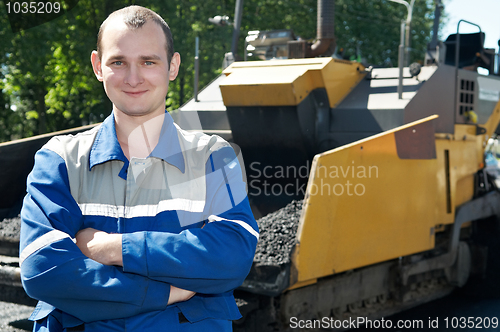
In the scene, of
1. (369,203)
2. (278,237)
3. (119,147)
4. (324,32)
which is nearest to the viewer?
(119,147)

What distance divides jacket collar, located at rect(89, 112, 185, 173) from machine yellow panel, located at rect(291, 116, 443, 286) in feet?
6.48

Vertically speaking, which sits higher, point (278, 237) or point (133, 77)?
point (133, 77)

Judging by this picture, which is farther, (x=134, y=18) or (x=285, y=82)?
(x=285, y=82)

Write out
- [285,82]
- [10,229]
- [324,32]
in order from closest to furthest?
[10,229] < [285,82] < [324,32]

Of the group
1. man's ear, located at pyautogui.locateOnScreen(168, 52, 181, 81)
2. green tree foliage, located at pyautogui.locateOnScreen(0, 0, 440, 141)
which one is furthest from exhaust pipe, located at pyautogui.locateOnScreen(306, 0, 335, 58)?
green tree foliage, located at pyautogui.locateOnScreen(0, 0, 440, 141)

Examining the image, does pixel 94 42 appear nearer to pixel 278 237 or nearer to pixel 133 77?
pixel 278 237

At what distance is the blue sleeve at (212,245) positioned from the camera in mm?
1452

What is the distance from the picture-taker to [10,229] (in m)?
4.42

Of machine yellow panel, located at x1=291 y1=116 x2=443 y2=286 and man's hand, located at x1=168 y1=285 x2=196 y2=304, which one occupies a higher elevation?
man's hand, located at x1=168 y1=285 x2=196 y2=304

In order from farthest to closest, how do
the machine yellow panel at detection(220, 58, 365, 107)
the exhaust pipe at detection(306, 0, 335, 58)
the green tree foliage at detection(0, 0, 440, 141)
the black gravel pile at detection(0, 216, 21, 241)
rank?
1. the green tree foliage at detection(0, 0, 440, 141)
2. the exhaust pipe at detection(306, 0, 335, 58)
3. the machine yellow panel at detection(220, 58, 365, 107)
4. the black gravel pile at detection(0, 216, 21, 241)

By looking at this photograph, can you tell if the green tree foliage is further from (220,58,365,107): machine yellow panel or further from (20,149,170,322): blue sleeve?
(20,149,170,322): blue sleeve

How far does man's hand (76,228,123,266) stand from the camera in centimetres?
146

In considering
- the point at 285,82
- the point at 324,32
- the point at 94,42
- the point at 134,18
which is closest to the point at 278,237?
the point at 285,82

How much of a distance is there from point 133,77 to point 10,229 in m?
3.46
